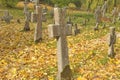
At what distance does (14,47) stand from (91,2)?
1445 inches

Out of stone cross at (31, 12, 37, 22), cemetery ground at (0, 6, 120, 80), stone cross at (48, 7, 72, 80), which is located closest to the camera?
stone cross at (48, 7, 72, 80)

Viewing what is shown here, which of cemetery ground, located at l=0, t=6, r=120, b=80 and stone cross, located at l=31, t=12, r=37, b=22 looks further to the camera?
stone cross, located at l=31, t=12, r=37, b=22

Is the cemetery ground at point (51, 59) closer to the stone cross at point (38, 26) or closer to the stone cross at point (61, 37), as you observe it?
the stone cross at point (38, 26)

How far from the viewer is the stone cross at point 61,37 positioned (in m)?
10.9

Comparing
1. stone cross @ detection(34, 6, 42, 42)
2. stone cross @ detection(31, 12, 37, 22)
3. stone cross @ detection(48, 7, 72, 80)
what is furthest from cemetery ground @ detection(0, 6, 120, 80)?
stone cross @ detection(31, 12, 37, 22)

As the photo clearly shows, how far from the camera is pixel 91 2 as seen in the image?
5325 cm

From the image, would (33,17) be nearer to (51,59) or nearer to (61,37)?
(51,59)

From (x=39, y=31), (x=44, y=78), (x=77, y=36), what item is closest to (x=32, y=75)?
(x=44, y=78)

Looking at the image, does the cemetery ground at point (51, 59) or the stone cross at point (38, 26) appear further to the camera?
the stone cross at point (38, 26)

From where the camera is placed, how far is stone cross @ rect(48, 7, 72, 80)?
428 inches

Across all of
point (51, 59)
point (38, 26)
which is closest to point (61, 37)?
point (51, 59)

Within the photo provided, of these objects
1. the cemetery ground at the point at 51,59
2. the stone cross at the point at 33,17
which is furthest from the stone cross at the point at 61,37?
the stone cross at the point at 33,17

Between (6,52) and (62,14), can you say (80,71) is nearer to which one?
(62,14)

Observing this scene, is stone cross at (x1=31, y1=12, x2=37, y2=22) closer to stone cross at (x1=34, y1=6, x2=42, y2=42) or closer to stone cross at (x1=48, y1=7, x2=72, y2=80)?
stone cross at (x1=34, y1=6, x2=42, y2=42)
